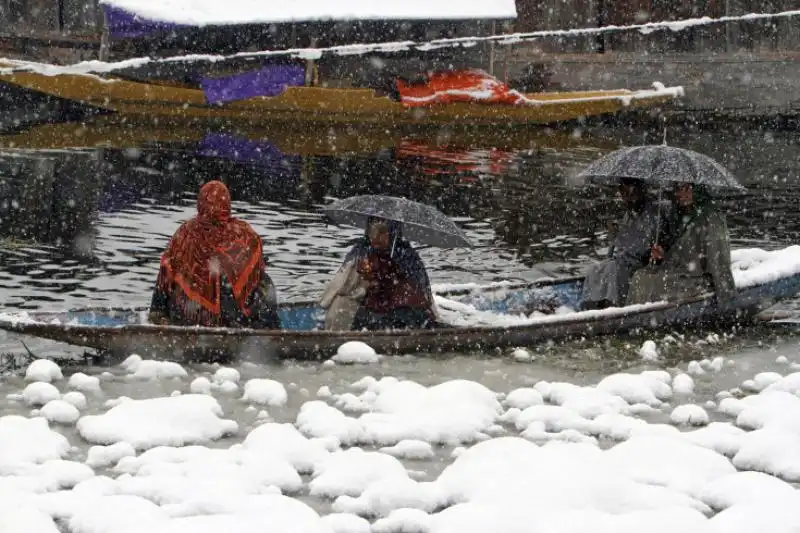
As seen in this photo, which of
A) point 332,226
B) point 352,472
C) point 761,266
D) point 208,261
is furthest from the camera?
point 332,226

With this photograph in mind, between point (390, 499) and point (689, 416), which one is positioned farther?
point (689, 416)

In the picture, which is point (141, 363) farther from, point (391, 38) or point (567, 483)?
point (391, 38)

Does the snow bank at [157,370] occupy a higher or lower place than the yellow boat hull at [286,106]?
lower

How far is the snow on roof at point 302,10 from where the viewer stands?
22.6m

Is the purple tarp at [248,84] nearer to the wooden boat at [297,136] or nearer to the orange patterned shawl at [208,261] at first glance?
the wooden boat at [297,136]

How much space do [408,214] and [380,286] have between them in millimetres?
667

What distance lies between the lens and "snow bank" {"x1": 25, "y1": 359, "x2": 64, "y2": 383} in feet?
25.9

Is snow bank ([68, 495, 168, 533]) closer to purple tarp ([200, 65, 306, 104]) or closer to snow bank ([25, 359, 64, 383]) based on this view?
snow bank ([25, 359, 64, 383])

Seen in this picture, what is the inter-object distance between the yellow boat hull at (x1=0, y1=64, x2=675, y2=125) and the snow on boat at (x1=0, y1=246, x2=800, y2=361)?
13.4 metres

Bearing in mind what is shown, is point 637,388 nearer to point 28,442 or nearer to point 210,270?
point 210,270

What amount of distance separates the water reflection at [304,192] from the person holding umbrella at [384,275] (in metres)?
2.64

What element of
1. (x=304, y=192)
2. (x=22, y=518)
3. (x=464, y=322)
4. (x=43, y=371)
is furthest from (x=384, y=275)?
(x=304, y=192)

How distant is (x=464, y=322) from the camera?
9.52 metres

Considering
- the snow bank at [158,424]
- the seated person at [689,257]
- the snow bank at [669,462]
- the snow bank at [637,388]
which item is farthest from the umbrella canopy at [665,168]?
the snow bank at [158,424]
